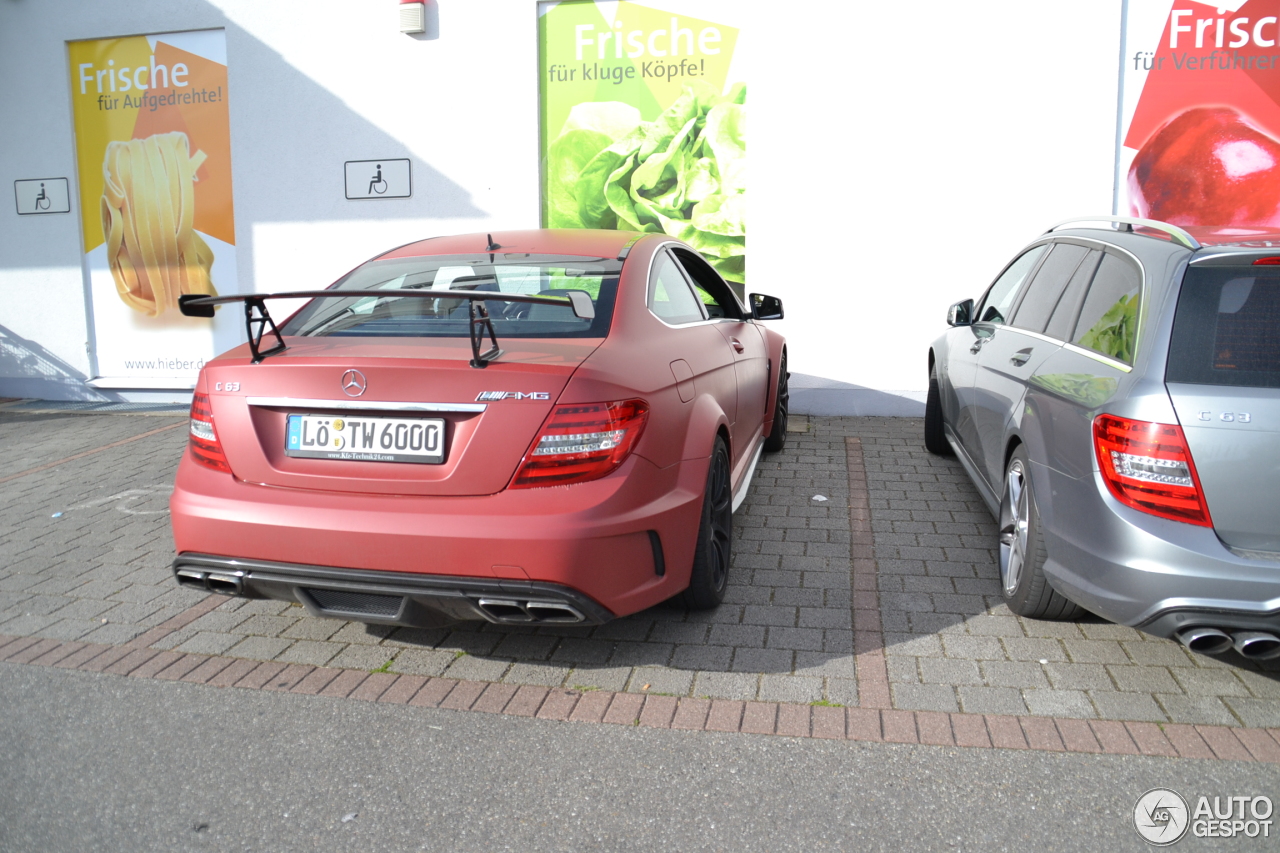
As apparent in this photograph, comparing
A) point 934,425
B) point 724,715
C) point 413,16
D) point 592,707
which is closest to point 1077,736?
point 724,715

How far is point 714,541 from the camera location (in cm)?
399

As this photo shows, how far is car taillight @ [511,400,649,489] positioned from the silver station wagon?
1.57 meters

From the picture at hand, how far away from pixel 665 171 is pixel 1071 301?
17.2ft

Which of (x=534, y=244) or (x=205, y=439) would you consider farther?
(x=534, y=244)

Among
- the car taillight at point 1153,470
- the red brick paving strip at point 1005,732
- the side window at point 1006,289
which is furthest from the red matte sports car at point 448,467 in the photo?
the side window at point 1006,289

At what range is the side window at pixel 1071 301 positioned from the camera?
394cm

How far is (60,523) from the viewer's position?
559cm

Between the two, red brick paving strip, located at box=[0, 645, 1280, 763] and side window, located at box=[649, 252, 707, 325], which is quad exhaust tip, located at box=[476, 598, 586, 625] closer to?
red brick paving strip, located at box=[0, 645, 1280, 763]

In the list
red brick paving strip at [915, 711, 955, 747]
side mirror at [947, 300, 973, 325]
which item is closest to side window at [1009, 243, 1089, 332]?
side mirror at [947, 300, 973, 325]

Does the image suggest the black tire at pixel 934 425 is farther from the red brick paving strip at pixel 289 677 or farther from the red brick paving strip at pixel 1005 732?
the red brick paving strip at pixel 289 677

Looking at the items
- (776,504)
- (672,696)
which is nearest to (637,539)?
(672,696)

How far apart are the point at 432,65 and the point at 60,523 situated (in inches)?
211

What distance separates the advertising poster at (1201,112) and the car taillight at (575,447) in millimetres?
6470

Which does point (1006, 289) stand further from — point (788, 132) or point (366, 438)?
point (366, 438)
